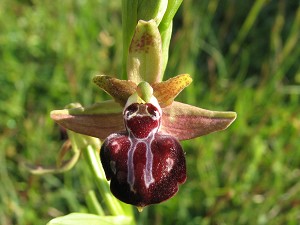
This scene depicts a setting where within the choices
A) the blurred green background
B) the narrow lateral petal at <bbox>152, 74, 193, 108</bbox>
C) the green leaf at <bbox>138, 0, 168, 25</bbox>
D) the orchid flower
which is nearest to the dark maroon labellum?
the orchid flower

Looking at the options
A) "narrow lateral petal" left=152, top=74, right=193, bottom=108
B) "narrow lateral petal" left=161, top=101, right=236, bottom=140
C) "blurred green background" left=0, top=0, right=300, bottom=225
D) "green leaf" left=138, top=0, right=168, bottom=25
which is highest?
"green leaf" left=138, top=0, right=168, bottom=25

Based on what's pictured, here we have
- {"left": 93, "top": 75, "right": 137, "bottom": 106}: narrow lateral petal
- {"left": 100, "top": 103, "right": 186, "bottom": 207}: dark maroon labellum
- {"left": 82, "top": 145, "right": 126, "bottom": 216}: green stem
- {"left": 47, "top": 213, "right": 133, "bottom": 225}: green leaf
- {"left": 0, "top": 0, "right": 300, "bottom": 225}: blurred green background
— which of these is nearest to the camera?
{"left": 100, "top": 103, "right": 186, "bottom": 207}: dark maroon labellum

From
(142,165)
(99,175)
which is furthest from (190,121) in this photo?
(99,175)

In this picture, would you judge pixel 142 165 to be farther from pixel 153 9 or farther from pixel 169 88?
pixel 153 9

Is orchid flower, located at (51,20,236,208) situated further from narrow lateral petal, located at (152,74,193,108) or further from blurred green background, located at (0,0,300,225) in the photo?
blurred green background, located at (0,0,300,225)

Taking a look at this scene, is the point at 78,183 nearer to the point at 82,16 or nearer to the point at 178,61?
the point at 178,61

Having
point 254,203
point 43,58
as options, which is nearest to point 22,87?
point 43,58

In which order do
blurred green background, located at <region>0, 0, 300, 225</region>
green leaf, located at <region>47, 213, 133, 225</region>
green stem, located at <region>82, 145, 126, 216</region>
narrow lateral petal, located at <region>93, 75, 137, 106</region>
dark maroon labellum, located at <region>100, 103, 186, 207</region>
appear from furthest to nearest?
blurred green background, located at <region>0, 0, 300, 225</region> → green stem, located at <region>82, 145, 126, 216</region> → green leaf, located at <region>47, 213, 133, 225</region> → narrow lateral petal, located at <region>93, 75, 137, 106</region> → dark maroon labellum, located at <region>100, 103, 186, 207</region>
